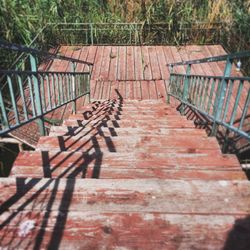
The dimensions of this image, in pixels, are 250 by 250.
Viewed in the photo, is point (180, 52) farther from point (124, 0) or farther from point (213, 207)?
point (213, 207)

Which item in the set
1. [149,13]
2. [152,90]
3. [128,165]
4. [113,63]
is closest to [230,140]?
[152,90]

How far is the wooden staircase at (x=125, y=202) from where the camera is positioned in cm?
130

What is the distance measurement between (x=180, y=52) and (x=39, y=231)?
7151 mm

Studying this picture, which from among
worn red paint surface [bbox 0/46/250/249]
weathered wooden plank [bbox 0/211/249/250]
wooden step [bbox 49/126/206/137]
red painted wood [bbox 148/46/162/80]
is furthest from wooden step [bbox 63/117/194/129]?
red painted wood [bbox 148/46/162/80]

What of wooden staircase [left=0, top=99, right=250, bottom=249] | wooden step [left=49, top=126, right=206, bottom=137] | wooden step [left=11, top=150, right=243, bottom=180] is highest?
wooden staircase [left=0, top=99, right=250, bottom=249]

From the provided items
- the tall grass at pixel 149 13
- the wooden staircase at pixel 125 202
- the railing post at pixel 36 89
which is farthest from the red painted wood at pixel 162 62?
the wooden staircase at pixel 125 202

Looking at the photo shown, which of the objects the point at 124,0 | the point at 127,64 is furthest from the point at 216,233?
the point at 124,0

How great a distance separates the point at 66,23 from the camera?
24.7 feet

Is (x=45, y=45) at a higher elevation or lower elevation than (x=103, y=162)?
lower

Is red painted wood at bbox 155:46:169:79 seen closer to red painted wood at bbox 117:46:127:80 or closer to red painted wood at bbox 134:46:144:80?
red painted wood at bbox 134:46:144:80

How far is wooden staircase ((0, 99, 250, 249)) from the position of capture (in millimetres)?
1298

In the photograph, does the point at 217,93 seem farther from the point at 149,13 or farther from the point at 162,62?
the point at 149,13

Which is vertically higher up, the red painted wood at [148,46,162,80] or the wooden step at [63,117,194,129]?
the wooden step at [63,117,194,129]

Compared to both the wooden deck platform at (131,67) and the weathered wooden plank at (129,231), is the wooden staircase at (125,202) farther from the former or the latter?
the wooden deck platform at (131,67)
